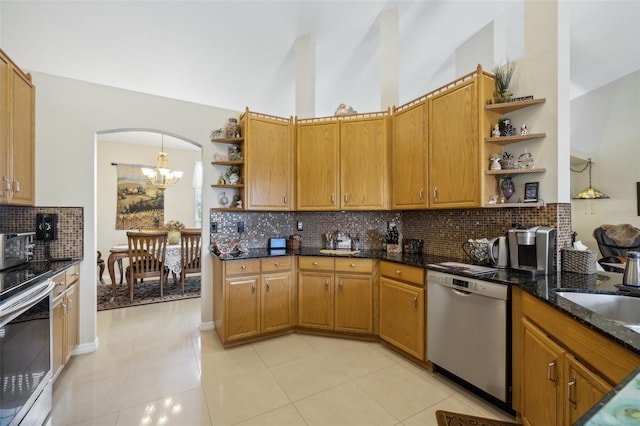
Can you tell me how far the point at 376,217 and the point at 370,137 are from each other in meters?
0.97

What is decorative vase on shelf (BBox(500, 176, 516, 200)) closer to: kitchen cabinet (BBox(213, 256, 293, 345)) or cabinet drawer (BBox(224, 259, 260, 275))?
kitchen cabinet (BBox(213, 256, 293, 345))

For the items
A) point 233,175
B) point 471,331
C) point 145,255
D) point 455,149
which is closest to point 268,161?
point 233,175

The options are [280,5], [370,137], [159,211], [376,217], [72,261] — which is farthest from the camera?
[159,211]

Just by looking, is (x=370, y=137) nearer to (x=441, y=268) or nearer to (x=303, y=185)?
(x=303, y=185)

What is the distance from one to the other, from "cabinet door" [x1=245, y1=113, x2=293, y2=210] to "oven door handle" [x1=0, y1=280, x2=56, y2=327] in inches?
67.3

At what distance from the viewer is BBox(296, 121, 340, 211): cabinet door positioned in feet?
10.3

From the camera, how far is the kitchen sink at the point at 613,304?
1.45 metres

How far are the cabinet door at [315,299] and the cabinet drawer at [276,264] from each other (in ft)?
0.62

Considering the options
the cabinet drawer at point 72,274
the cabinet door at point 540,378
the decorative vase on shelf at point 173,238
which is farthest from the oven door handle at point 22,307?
the decorative vase on shelf at point 173,238

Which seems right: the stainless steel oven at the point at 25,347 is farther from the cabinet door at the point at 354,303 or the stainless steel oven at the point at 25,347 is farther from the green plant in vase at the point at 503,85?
the green plant in vase at the point at 503,85

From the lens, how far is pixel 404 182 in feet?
9.39

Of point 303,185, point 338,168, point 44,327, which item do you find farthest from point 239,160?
point 44,327

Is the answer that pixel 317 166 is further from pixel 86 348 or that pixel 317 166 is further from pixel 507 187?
pixel 86 348

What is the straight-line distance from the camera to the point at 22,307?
4.91 ft
